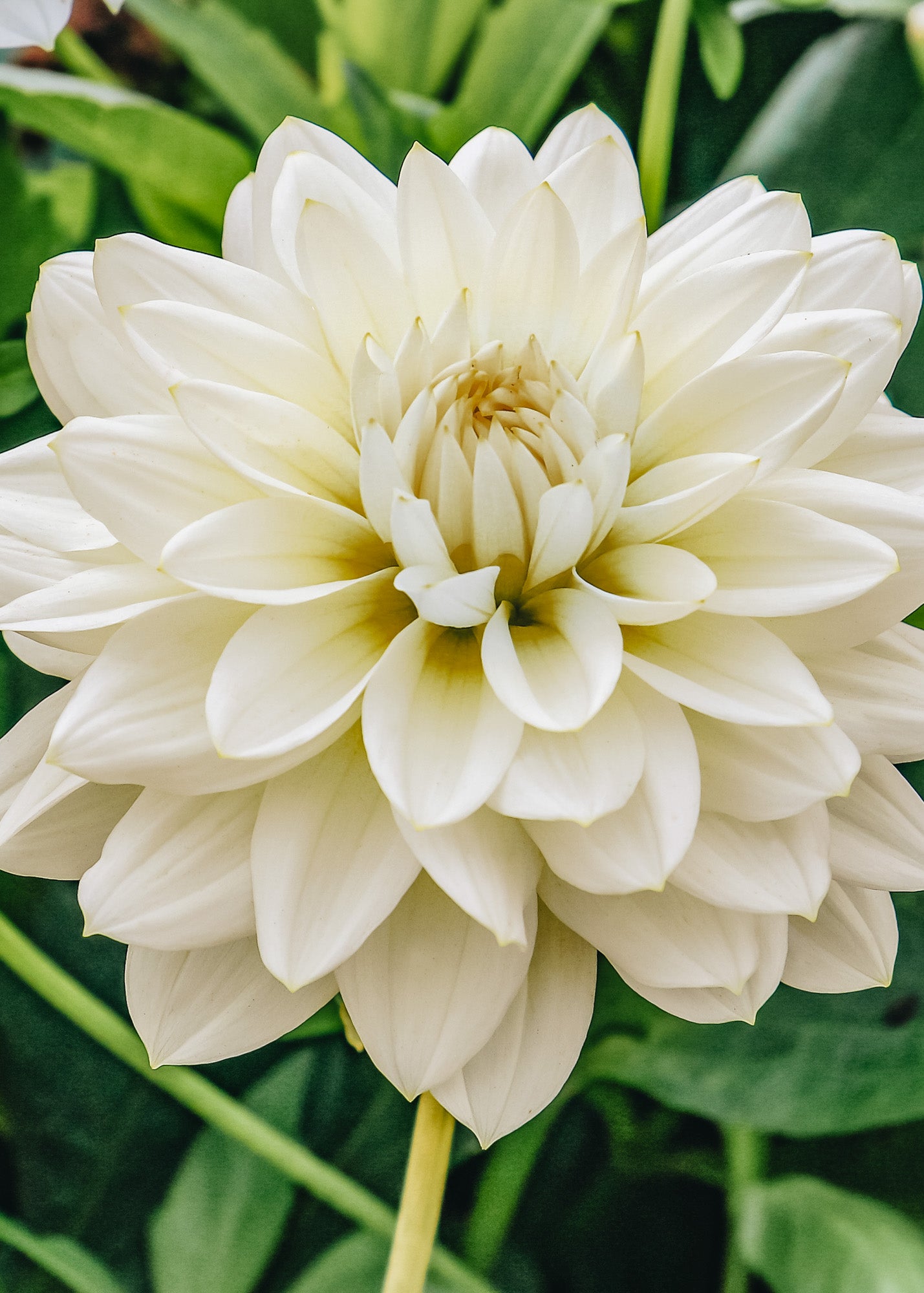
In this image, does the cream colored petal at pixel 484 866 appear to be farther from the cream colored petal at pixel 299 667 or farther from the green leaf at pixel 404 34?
the green leaf at pixel 404 34

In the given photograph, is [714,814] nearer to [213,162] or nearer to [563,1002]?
[563,1002]

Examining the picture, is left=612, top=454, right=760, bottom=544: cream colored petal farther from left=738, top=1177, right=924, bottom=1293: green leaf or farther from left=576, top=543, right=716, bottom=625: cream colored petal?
left=738, top=1177, right=924, bottom=1293: green leaf

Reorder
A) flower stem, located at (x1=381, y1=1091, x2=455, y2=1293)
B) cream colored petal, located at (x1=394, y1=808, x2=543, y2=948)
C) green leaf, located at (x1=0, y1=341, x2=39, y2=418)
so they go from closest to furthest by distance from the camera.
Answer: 1. cream colored petal, located at (x1=394, y1=808, x2=543, y2=948)
2. flower stem, located at (x1=381, y1=1091, x2=455, y2=1293)
3. green leaf, located at (x1=0, y1=341, x2=39, y2=418)

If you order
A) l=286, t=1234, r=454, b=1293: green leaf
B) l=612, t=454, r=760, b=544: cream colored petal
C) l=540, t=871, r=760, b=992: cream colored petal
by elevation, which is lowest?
l=286, t=1234, r=454, b=1293: green leaf

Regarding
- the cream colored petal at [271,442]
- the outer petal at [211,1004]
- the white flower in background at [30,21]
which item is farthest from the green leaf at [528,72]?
the outer petal at [211,1004]

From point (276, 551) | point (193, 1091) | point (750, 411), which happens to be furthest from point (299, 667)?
point (193, 1091)

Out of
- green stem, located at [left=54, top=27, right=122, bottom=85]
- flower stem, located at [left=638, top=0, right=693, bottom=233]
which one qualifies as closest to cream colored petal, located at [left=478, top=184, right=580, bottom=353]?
flower stem, located at [left=638, top=0, right=693, bottom=233]

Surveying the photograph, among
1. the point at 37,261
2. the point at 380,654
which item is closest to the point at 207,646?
the point at 380,654
